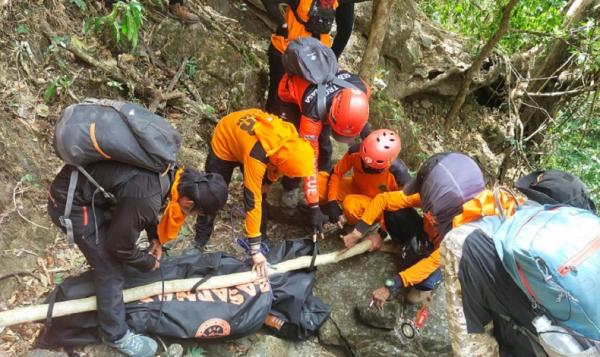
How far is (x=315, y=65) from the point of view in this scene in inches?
177

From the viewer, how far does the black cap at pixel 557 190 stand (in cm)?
336

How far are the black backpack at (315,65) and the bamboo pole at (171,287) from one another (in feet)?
4.81

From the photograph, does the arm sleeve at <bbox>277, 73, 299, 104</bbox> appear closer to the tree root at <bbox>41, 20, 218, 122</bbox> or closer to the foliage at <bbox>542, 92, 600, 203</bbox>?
the tree root at <bbox>41, 20, 218, 122</bbox>

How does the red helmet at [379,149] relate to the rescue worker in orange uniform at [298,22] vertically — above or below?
below

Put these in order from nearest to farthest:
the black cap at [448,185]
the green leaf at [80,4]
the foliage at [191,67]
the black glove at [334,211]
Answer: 1. the black cap at [448,185]
2. the black glove at [334,211]
3. the green leaf at [80,4]
4. the foliage at [191,67]

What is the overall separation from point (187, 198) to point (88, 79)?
3.02 metres

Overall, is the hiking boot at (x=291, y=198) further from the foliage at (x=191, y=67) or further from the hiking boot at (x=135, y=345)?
the foliage at (x=191, y=67)

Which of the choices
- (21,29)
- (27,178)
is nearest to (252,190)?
(27,178)

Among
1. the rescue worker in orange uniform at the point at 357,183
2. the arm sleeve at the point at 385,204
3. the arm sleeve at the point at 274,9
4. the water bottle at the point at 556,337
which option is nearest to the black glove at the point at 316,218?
the arm sleeve at the point at 385,204

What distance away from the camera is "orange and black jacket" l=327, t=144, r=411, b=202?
16.2 ft

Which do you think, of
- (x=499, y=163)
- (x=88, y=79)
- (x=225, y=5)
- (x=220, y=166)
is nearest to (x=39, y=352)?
(x=220, y=166)

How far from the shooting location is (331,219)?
5117 mm

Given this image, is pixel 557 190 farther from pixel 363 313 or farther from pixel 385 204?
pixel 363 313

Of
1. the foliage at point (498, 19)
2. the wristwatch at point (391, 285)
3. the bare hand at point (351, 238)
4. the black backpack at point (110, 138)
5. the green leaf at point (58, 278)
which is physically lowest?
the green leaf at point (58, 278)
